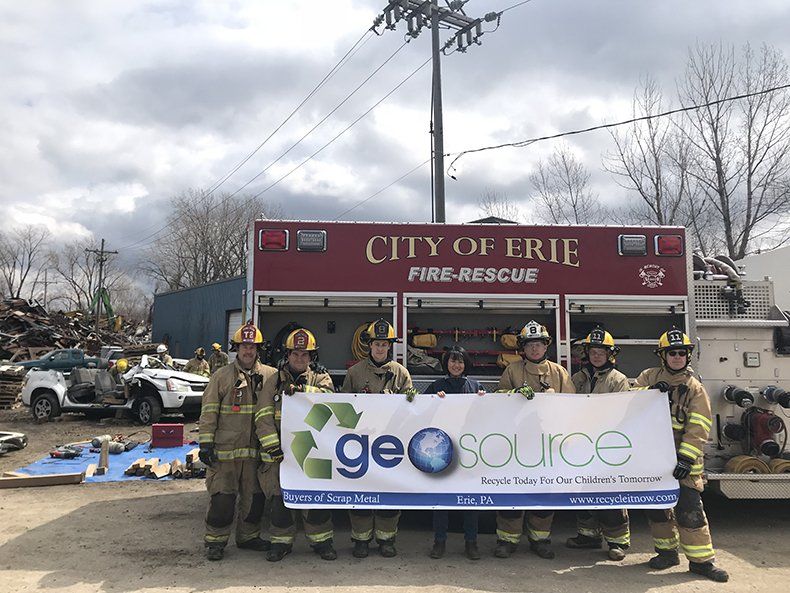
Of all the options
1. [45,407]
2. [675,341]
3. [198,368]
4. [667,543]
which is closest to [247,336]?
[675,341]

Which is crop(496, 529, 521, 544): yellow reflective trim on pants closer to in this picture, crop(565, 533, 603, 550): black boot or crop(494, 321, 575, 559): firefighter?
crop(494, 321, 575, 559): firefighter

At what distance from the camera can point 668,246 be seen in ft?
20.8

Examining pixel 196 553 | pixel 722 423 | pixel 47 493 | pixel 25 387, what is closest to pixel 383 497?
pixel 196 553

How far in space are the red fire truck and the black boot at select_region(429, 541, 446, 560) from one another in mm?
1606

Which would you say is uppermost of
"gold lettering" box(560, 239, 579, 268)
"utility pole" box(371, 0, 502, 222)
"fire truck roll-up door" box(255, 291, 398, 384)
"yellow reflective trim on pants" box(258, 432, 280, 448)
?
"utility pole" box(371, 0, 502, 222)

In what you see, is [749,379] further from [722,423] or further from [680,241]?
[680,241]

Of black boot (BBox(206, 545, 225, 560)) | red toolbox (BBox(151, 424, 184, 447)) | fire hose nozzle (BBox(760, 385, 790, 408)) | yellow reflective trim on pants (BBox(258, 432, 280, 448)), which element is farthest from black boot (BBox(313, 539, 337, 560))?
red toolbox (BBox(151, 424, 184, 447))

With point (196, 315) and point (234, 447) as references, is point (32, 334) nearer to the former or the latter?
point (196, 315)

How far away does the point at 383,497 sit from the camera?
16.7ft

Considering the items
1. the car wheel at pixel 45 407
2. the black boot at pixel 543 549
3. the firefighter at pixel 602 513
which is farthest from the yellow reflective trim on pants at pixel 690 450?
the car wheel at pixel 45 407

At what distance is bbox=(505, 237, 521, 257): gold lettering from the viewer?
6.30m

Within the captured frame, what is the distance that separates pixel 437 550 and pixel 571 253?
10.6 feet

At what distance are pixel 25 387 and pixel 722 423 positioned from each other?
14309 millimetres

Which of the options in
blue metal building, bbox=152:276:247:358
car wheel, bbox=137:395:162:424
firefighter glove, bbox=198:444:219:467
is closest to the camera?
firefighter glove, bbox=198:444:219:467
